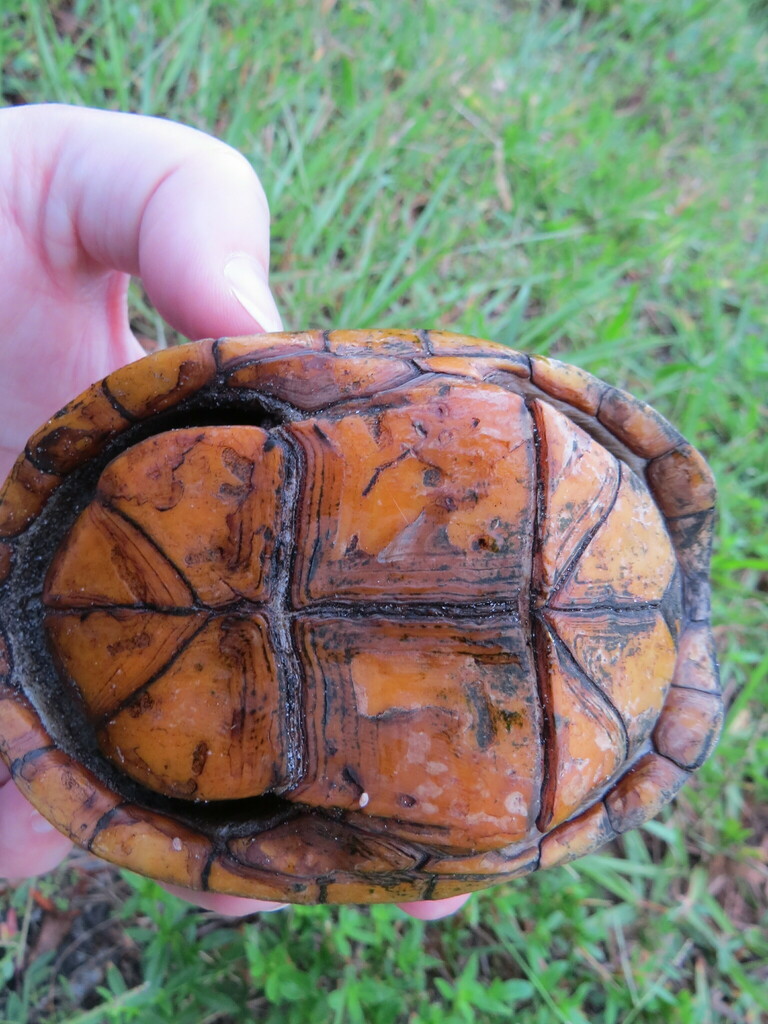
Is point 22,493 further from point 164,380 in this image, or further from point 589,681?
point 589,681

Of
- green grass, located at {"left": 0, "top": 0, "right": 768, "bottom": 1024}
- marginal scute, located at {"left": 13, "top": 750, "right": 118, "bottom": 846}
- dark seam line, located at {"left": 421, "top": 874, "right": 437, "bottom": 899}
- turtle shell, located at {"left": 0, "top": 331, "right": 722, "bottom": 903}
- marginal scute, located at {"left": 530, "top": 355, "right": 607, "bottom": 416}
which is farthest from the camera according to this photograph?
green grass, located at {"left": 0, "top": 0, "right": 768, "bottom": 1024}

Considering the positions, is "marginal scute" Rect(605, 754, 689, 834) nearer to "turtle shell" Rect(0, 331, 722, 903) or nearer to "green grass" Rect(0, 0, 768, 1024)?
"turtle shell" Rect(0, 331, 722, 903)

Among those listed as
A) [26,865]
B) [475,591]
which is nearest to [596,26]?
[475,591]

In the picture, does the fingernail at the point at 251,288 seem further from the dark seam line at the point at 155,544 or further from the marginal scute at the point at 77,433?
the dark seam line at the point at 155,544

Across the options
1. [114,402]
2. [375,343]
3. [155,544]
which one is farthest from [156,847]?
[375,343]

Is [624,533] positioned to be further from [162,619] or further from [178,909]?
[178,909]

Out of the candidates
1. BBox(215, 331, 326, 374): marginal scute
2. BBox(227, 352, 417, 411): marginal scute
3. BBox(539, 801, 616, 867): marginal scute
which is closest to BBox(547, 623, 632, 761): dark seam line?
BBox(539, 801, 616, 867): marginal scute
